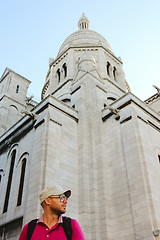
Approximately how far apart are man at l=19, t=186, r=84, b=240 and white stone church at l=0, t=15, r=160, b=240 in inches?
332

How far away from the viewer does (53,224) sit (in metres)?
2.82

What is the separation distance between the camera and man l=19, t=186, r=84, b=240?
8.77ft

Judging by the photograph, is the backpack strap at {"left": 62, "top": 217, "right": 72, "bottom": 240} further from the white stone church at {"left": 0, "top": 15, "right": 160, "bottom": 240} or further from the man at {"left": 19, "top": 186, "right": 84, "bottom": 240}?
the white stone church at {"left": 0, "top": 15, "right": 160, "bottom": 240}

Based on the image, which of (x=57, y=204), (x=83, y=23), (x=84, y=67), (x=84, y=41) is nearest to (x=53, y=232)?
(x=57, y=204)

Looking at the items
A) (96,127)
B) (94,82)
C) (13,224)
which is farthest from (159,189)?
(94,82)

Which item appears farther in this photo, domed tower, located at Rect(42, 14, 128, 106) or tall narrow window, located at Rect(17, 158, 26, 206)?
domed tower, located at Rect(42, 14, 128, 106)

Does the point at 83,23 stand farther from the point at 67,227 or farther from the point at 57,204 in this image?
the point at 67,227

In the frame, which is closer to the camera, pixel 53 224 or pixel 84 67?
pixel 53 224

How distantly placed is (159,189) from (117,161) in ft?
8.60

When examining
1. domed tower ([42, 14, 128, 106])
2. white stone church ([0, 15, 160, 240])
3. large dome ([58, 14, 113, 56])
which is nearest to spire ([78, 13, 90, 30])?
large dome ([58, 14, 113, 56])

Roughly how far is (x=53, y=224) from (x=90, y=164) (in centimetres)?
1133

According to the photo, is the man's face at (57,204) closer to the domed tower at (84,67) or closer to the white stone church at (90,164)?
the white stone church at (90,164)

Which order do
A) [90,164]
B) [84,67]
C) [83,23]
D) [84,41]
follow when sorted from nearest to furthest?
[90,164]
[84,67]
[84,41]
[83,23]

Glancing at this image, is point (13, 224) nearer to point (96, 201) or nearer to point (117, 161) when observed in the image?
point (96, 201)
